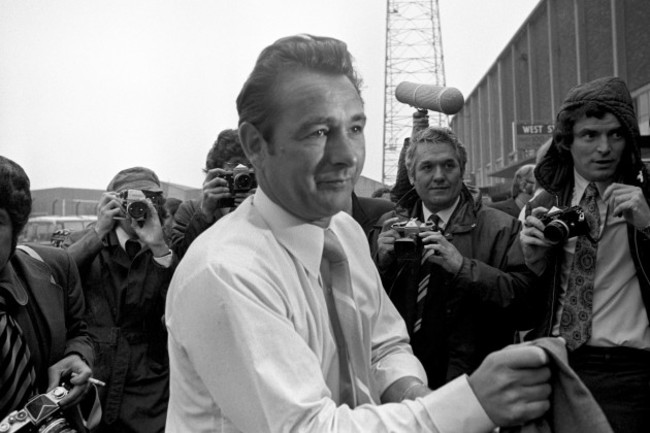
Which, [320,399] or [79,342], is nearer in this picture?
[320,399]

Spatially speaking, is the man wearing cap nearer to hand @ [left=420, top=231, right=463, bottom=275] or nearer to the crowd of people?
the crowd of people

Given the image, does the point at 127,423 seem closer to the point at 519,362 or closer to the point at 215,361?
the point at 215,361

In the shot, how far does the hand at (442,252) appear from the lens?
294 cm

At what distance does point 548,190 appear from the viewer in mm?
3109

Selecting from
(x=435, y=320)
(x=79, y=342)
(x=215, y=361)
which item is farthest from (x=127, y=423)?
(x=215, y=361)

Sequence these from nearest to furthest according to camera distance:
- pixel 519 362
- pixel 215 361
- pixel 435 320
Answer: pixel 519 362 → pixel 215 361 → pixel 435 320

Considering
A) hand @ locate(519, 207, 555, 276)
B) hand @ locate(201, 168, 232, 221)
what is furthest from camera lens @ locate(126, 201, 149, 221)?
hand @ locate(519, 207, 555, 276)

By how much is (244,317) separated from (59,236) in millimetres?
5021

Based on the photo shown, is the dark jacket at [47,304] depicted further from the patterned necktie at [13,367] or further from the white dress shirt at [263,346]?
the white dress shirt at [263,346]

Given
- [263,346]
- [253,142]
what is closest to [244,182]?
[253,142]

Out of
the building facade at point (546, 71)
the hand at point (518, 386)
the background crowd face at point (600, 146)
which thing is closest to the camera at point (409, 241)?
the background crowd face at point (600, 146)

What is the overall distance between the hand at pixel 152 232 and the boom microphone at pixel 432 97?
1541mm

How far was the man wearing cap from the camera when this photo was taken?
11.2 ft

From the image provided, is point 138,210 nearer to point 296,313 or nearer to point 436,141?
point 436,141
